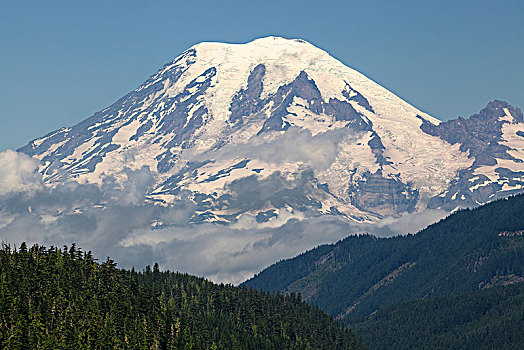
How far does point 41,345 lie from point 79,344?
1019cm

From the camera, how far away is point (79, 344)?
199875 mm

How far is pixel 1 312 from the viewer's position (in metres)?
198

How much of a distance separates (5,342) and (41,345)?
445 inches

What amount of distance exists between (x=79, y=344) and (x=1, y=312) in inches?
678

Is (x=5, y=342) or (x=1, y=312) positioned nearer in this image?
(x=5, y=342)

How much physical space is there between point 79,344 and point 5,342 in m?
21.3

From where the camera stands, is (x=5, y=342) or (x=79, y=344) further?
(x=79, y=344)

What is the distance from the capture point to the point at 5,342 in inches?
7151

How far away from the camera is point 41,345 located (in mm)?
191750
